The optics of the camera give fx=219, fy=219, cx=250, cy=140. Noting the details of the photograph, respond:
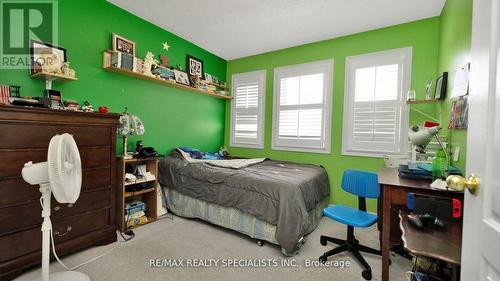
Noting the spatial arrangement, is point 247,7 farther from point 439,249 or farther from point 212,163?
point 439,249

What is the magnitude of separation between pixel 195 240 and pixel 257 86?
2.84 meters

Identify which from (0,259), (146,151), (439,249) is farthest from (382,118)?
(0,259)

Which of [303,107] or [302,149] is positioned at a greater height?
[303,107]

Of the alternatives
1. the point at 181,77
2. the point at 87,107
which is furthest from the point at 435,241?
the point at 181,77

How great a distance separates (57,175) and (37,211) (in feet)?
2.49

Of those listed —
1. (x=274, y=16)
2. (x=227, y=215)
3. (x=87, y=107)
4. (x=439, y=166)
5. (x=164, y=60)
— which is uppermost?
(x=274, y=16)

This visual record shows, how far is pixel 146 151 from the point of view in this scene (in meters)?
2.75

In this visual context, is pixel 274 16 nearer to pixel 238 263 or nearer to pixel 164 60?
pixel 164 60

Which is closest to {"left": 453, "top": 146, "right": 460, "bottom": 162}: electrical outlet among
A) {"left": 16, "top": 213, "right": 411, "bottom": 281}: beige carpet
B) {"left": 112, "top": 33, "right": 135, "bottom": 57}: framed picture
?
{"left": 16, "top": 213, "right": 411, "bottom": 281}: beige carpet

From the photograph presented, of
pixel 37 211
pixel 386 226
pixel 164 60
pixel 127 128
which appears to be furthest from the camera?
pixel 164 60

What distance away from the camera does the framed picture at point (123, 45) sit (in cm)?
269

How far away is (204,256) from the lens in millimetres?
2078

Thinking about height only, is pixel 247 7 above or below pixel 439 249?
above

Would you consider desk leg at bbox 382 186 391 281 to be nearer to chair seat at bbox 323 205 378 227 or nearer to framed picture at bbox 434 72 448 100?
chair seat at bbox 323 205 378 227
